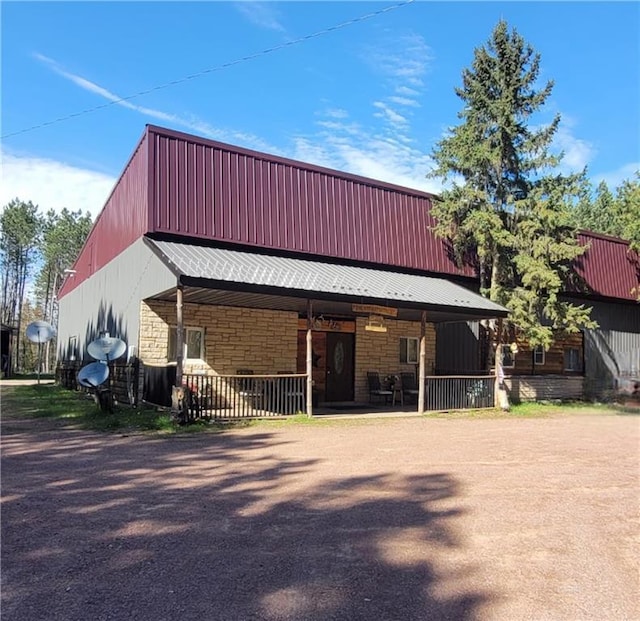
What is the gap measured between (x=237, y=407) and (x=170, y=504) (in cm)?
778

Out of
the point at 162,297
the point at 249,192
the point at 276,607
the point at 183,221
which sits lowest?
the point at 276,607

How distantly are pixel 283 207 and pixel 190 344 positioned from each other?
176 inches

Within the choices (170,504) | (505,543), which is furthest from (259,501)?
(505,543)

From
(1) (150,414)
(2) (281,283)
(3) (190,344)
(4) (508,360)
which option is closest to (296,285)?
(2) (281,283)

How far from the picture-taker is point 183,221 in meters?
14.7

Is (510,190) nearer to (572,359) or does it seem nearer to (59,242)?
(572,359)

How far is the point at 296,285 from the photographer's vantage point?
505 inches

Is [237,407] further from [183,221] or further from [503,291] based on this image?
[503,291]

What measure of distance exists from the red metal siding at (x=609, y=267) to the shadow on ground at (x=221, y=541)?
18.2 metres

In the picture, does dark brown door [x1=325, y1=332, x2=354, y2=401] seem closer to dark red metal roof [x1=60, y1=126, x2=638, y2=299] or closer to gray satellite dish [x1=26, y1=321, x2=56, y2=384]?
dark red metal roof [x1=60, y1=126, x2=638, y2=299]

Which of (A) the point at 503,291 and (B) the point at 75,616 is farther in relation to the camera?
(A) the point at 503,291

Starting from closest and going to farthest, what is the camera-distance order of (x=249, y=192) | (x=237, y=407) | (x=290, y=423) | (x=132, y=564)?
(x=132, y=564)
(x=290, y=423)
(x=237, y=407)
(x=249, y=192)

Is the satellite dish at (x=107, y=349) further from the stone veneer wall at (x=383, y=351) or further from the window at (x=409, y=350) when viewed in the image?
the window at (x=409, y=350)

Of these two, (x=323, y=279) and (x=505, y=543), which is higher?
(x=323, y=279)
